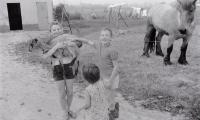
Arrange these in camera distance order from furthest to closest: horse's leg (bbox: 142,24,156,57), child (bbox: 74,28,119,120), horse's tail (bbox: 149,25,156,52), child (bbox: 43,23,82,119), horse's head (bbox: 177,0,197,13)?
1. horse's tail (bbox: 149,25,156,52)
2. horse's leg (bbox: 142,24,156,57)
3. horse's head (bbox: 177,0,197,13)
4. child (bbox: 43,23,82,119)
5. child (bbox: 74,28,119,120)

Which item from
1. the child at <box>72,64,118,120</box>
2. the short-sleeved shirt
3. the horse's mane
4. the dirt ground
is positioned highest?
the horse's mane

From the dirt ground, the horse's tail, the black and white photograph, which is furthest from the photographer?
the horse's tail

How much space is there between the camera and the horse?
6.72 metres

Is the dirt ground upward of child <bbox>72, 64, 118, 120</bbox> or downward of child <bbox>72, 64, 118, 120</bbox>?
downward

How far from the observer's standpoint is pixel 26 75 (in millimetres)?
6965

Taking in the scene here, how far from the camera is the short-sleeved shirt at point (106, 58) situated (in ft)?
11.1

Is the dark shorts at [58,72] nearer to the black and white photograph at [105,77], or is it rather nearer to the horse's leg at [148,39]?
the black and white photograph at [105,77]

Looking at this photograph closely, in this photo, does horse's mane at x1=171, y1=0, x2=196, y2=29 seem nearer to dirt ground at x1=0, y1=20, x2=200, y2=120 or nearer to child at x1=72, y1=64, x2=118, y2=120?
dirt ground at x1=0, y1=20, x2=200, y2=120

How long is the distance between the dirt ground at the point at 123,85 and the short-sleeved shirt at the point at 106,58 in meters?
1.04

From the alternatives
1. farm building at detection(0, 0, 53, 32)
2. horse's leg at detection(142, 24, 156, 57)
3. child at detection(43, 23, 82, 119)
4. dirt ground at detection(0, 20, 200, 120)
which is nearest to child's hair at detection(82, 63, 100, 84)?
child at detection(43, 23, 82, 119)

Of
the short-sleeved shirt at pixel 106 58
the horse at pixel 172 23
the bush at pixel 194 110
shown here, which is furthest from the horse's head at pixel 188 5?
the short-sleeved shirt at pixel 106 58

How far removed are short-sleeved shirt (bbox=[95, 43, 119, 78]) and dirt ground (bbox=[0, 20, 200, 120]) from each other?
1.04m

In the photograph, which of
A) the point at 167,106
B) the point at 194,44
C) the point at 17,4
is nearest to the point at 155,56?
the point at 194,44

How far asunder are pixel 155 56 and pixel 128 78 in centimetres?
276
